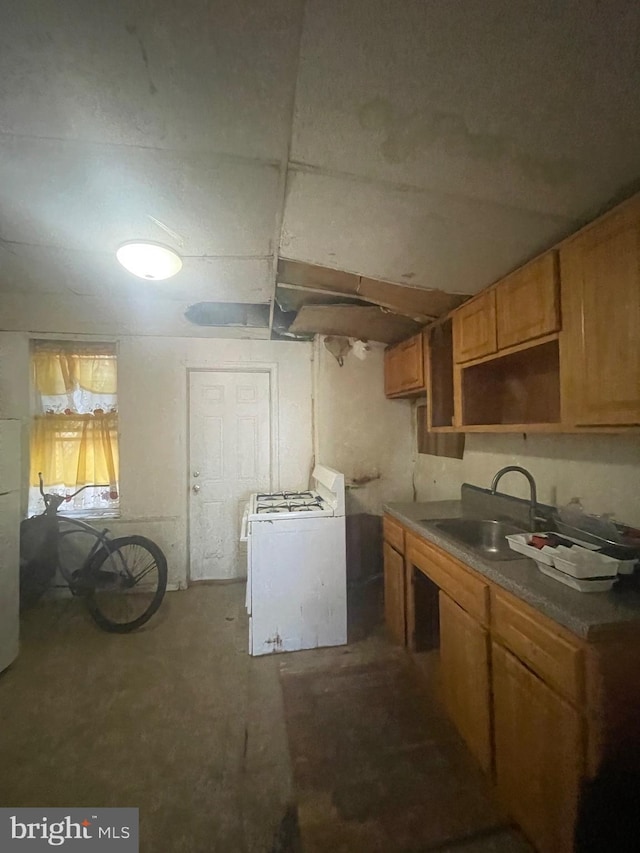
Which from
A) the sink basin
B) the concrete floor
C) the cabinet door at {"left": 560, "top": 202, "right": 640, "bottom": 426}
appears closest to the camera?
the cabinet door at {"left": 560, "top": 202, "right": 640, "bottom": 426}

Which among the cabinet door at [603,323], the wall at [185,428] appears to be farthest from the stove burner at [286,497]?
the cabinet door at [603,323]

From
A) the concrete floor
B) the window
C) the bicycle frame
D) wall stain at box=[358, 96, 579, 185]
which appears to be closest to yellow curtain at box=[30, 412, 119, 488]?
the window

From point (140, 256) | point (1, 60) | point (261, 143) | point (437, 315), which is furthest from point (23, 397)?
point (437, 315)

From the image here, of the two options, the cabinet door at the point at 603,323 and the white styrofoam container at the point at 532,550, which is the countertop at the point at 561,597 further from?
the cabinet door at the point at 603,323

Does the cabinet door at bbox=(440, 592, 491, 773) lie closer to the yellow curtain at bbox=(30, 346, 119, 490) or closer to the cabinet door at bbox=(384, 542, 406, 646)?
the cabinet door at bbox=(384, 542, 406, 646)

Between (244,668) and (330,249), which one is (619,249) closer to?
(330,249)

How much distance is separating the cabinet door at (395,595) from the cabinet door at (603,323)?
4.56 feet

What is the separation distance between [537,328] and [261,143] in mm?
1294

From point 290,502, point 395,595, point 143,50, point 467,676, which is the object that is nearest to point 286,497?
point 290,502

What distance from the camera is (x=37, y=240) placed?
188 centimetres

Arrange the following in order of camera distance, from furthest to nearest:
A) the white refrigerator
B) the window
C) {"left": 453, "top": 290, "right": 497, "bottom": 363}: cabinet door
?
the window
the white refrigerator
{"left": 453, "top": 290, "right": 497, "bottom": 363}: cabinet door

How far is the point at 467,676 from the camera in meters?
1.50

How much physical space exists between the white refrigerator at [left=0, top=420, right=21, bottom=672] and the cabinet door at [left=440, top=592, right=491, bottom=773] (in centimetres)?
248

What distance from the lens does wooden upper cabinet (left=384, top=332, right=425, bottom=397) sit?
101 inches
